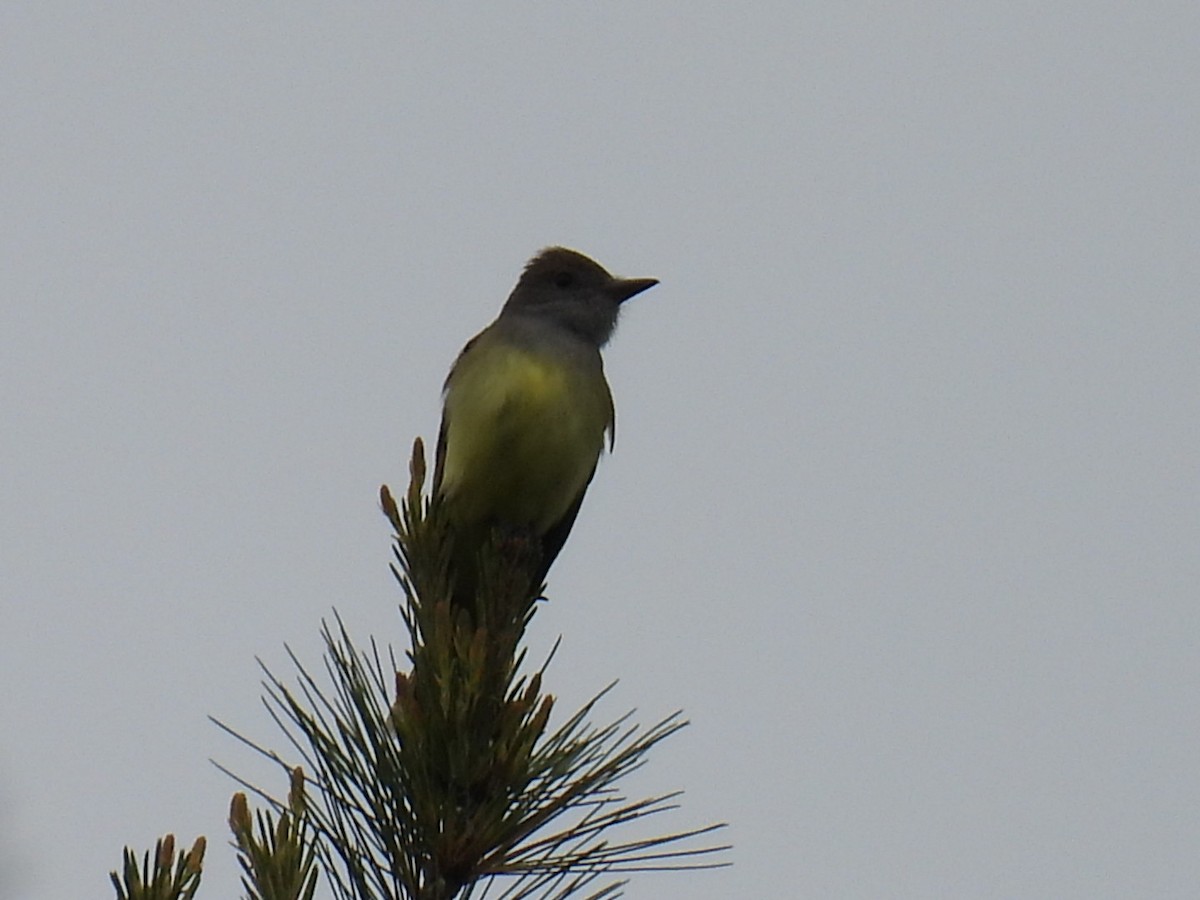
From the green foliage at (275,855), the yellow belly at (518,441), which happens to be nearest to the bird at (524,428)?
the yellow belly at (518,441)

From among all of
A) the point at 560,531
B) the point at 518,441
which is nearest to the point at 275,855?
the point at 518,441

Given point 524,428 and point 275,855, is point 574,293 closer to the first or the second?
point 524,428

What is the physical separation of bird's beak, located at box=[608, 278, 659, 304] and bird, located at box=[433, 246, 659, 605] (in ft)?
0.04

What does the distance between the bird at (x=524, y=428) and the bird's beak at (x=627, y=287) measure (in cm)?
1

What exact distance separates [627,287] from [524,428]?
1470 mm

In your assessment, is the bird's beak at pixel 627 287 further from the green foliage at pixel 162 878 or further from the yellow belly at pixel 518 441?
the green foliage at pixel 162 878

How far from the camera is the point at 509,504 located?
17.7 feet

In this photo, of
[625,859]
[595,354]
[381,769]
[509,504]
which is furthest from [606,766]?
[595,354]

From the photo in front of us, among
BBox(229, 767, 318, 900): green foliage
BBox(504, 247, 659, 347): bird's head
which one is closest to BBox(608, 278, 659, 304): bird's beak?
BBox(504, 247, 659, 347): bird's head

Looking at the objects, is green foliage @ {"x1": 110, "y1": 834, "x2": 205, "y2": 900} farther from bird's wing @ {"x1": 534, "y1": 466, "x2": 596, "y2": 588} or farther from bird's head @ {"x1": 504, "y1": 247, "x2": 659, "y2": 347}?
bird's head @ {"x1": 504, "y1": 247, "x2": 659, "y2": 347}

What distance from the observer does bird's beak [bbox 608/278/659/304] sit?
6645 mm

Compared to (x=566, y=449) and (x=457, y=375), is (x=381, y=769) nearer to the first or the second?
(x=566, y=449)

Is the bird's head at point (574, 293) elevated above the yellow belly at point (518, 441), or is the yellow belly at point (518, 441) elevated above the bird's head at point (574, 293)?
the bird's head at point (574, 293)

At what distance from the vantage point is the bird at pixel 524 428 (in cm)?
536
